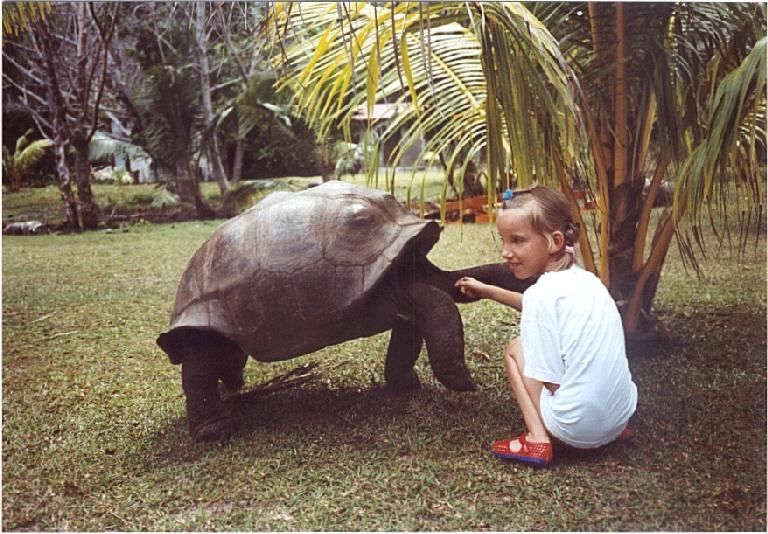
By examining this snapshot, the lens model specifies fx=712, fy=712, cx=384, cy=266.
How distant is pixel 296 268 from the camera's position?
1.81m

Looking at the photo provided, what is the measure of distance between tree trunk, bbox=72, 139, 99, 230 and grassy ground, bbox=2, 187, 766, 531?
0.33 ft

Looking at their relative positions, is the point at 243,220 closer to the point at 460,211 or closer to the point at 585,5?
the point at 460,211

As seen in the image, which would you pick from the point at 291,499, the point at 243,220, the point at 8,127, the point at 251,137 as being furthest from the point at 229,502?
the point at 8,127

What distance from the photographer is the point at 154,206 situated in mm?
1919

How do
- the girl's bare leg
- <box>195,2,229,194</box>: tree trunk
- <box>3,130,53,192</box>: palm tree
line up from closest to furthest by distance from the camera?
the girl's bare leg → <box>3,130,53,192</box>: palm tree → <box>195,2,229,194</box>: tree trunk

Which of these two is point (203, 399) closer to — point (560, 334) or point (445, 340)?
point (445, 340)

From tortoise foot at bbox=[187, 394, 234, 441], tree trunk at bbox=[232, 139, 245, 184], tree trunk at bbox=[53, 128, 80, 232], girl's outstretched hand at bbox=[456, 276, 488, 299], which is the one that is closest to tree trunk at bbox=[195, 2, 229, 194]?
tree trunk at bbox=[232, 139, 245, 184]

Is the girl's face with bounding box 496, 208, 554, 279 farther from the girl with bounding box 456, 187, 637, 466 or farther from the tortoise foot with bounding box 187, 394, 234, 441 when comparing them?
the tortoise foot with bounding box 187, 394, 234, 441

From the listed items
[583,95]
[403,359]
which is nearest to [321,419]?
[403,359]

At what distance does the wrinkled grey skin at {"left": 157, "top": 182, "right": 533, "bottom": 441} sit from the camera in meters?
1.80

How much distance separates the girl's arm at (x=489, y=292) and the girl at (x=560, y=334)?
74 mm

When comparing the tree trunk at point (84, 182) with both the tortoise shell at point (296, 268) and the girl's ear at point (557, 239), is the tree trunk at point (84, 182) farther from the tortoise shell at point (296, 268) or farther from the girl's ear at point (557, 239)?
the girl's ear at point (557, 239)

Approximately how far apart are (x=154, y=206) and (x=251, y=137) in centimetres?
32

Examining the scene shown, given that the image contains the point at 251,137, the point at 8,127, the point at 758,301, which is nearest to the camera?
the point at 8,127
